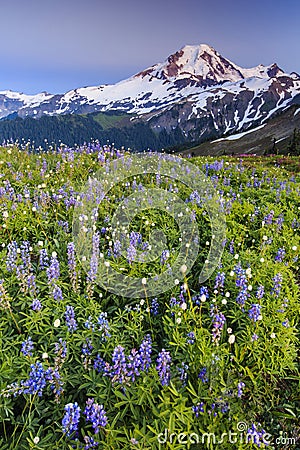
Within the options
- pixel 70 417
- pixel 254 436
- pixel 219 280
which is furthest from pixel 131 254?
pixel 254 436

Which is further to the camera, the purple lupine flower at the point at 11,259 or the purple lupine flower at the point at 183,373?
the purple lupine flower at the point at 11,259

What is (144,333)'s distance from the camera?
4.23m

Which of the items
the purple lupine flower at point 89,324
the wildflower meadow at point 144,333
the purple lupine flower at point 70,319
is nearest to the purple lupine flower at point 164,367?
the wildflower meadow at point 144,333

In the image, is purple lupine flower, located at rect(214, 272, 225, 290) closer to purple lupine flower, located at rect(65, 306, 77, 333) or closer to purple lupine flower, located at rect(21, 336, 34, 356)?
purple lupine flower, located at rect(65, 306, 77, 333)

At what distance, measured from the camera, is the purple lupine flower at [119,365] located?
321cm

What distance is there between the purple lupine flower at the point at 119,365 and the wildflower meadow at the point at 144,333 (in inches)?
0.5

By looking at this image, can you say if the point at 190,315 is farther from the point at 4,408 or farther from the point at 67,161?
the point at 67,161

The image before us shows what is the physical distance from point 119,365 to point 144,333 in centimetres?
101

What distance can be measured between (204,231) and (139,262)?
189 cm

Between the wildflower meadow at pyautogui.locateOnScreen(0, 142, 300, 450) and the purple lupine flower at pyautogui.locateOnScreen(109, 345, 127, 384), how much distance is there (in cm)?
1

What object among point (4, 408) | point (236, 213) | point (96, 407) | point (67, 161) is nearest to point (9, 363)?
point (4, 408)

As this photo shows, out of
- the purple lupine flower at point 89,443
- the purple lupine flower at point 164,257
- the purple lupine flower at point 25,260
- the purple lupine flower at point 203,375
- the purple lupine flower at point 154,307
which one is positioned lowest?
the purple lupine flower at point 89,443

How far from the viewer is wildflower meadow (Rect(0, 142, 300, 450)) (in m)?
3.08

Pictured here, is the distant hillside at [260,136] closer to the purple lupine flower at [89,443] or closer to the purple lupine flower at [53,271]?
the purple lupine flower at [53,271]
